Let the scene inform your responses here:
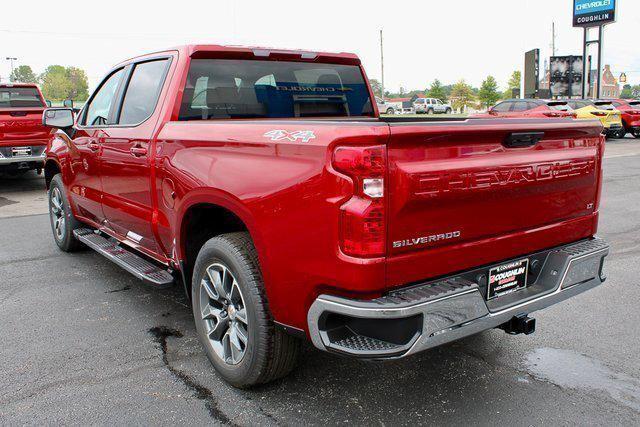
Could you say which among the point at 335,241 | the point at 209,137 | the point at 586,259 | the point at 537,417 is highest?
the point at 209,137

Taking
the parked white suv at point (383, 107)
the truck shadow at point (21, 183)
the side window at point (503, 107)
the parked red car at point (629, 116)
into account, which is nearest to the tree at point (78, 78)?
the parked white suv at point (383, 107)

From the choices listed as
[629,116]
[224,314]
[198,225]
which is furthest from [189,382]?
[629,116]

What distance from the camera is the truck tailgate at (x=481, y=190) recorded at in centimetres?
243

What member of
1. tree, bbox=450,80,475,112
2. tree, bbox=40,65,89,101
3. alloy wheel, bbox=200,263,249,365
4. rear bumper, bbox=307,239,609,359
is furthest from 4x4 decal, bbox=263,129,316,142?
tree, bbox=40,65,89,101

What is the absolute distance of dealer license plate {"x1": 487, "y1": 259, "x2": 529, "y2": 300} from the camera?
2850mm

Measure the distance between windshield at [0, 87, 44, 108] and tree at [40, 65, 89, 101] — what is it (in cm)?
11112

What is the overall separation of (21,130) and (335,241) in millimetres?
10069

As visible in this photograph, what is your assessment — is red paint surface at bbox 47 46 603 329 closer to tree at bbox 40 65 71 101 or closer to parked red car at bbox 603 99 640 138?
parked red car at bbox 603 99 640 138

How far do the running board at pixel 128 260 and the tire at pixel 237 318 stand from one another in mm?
543

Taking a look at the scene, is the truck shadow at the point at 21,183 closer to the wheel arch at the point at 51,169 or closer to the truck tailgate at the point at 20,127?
the truck tailgate at the point at 20,127

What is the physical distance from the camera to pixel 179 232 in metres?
3.51

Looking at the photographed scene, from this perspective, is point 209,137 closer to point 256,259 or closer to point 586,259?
point 256,259

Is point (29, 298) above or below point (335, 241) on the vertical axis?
below

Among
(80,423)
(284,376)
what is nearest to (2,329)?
(80,423)
